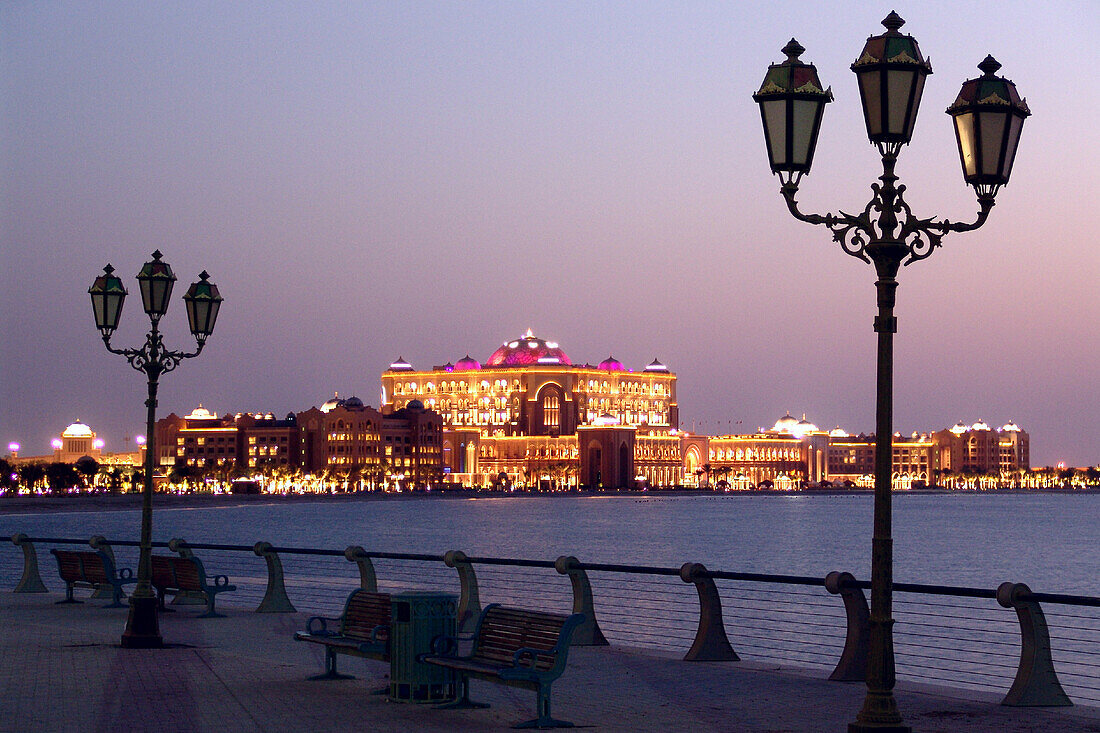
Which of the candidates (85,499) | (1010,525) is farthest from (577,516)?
(85,499)

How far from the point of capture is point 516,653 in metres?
12.0

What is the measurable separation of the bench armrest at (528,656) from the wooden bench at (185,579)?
9.99 meters

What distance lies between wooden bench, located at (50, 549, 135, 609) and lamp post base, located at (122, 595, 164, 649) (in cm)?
558

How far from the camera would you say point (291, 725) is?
11953 millimetres

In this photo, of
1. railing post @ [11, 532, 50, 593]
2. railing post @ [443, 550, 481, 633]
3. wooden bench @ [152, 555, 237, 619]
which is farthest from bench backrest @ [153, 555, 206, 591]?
railing post @ [11, 532, 50, 593]

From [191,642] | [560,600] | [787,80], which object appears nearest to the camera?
[787,80]

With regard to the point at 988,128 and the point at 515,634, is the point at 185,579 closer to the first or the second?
the point at 515,634

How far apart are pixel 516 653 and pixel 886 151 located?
4806 mm

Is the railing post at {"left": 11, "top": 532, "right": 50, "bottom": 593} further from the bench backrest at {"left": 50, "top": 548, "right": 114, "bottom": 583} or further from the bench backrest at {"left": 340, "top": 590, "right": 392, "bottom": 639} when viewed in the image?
the bench backrest at {"left": 340, "top": 590, "right": 392, "bottom": 639}

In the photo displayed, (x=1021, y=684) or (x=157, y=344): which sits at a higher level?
(x=157, y=344)

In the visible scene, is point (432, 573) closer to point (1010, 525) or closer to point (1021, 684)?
point (1021, 684)

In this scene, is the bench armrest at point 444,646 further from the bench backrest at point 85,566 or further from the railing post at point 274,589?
the bench backrest at point 85,566

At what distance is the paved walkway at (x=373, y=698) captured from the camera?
39.9 feet

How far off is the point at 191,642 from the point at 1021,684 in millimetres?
9926
